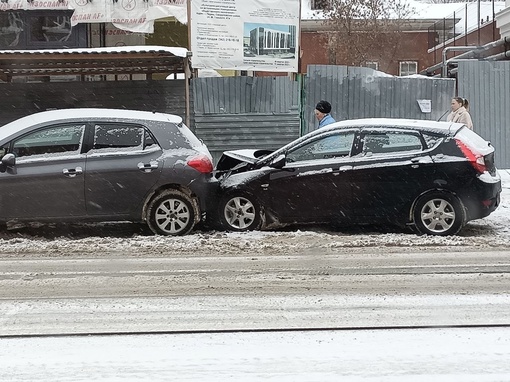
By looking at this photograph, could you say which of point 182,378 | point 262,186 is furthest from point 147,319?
point 262,186

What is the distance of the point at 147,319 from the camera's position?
611 cm

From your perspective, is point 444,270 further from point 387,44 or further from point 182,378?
point 387,44

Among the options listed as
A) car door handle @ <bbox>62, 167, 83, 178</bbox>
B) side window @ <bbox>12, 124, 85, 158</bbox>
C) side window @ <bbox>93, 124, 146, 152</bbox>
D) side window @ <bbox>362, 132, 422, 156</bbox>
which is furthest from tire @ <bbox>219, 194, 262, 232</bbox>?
side window @ <bbox>12, 124, 85, 158</bbox>

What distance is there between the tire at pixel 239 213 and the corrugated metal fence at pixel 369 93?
6085mm

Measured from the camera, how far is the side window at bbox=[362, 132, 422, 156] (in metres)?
10.1

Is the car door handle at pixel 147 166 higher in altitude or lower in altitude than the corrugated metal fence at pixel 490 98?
lower

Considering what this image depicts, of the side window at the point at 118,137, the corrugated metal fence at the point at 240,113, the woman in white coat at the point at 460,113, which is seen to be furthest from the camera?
the corrugated metal fence at the point at 240,113

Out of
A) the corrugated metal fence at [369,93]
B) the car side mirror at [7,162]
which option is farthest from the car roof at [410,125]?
the corrugated metal fence at [369,93]

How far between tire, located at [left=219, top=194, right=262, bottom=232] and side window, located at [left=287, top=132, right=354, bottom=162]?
0.80m

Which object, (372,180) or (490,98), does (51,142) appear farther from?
(490,98)

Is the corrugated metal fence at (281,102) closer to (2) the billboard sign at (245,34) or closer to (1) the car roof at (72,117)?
(2) the billboard sign at (245,34)

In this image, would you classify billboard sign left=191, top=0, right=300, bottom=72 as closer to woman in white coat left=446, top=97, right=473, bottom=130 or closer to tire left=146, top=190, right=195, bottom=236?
woman in white coat left=446, top=97, right=473, bottom=130

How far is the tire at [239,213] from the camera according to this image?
10.4m

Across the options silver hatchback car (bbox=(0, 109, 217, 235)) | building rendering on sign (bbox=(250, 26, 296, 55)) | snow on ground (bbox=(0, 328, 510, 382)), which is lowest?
snow on ground (bbox=(0, 328, 510, 382))
